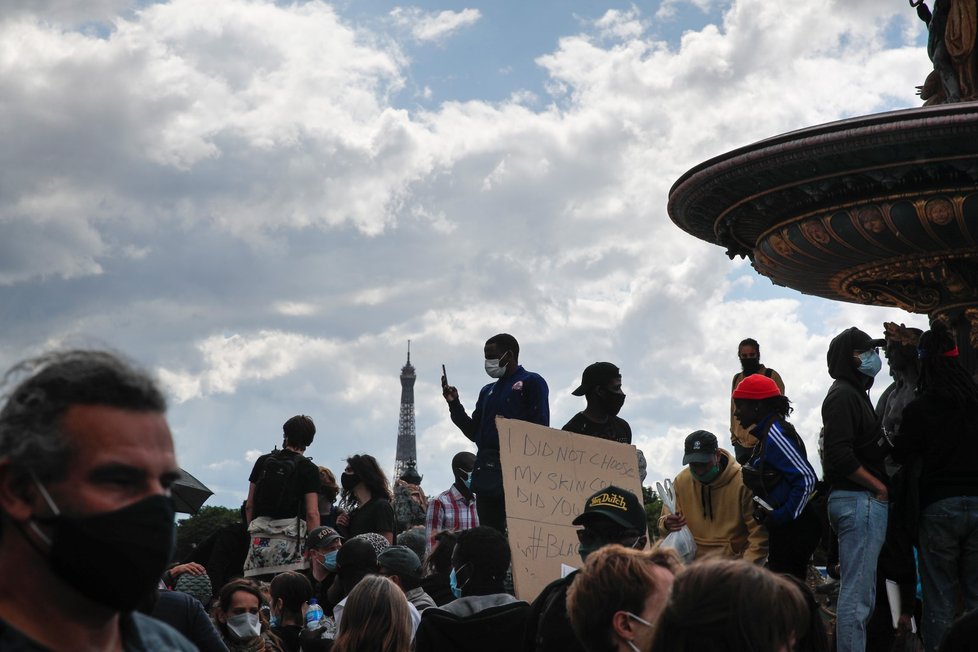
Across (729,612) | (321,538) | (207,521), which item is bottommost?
(729,612)

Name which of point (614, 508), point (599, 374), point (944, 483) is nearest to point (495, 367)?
point (599, 374)

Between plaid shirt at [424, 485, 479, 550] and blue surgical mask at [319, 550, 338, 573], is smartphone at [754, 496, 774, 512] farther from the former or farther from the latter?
plaid shirt at [424, 485, 479, 550]

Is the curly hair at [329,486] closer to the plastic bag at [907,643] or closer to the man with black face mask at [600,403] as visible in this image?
the man with black face mask at [600,403]

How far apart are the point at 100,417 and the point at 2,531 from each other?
30cm

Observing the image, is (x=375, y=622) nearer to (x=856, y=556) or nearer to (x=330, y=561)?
(x=856, y=556)

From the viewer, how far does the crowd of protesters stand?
2.65 metres

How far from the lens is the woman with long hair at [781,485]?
891cm

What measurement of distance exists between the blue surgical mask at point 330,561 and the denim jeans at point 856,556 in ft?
13.8

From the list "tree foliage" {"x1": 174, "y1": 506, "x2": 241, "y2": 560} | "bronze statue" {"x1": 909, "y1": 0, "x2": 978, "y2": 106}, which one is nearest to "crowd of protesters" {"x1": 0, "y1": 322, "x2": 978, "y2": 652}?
"bronze statue" {"x1": 909, "y1": 0, "x2": 978, "y2": 106}

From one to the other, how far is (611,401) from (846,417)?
215 cm

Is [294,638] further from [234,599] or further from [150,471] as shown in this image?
[150,471]

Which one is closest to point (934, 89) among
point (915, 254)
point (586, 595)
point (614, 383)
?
point (915, 254)

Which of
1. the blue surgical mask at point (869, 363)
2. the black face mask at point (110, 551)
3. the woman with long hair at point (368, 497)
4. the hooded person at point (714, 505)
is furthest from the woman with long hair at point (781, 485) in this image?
the black face mask at point (110, 551)

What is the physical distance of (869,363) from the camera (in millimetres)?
9250
